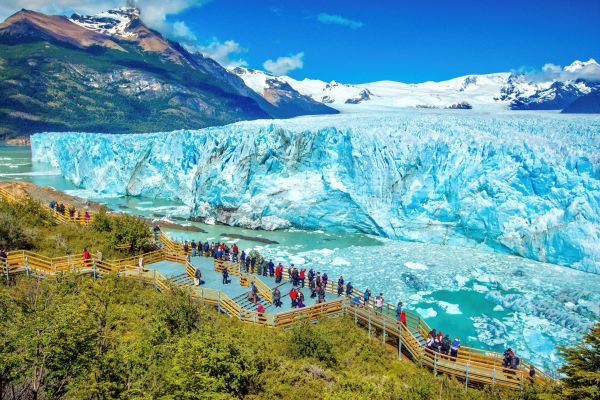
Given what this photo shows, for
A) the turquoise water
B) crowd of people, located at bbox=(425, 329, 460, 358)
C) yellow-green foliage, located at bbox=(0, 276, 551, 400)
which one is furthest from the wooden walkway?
the turquoise water

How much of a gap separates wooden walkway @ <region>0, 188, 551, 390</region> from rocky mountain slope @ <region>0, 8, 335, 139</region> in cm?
8701

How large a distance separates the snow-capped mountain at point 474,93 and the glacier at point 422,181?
65827mm

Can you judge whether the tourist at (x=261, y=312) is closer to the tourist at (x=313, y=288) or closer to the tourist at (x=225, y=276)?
the tourist at (x=313, y=288)

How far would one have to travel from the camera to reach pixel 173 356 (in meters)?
6.41

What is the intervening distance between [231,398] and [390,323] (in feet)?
19.4

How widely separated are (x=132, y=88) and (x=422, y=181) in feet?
387

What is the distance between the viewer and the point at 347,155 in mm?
23312

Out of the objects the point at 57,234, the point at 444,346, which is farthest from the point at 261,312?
the point at 57,234

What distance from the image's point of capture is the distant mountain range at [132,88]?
94750 millimetres

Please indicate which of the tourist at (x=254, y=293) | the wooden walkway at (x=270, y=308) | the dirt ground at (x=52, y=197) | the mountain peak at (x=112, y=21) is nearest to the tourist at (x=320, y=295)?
the wooden walkway at (x=270, y=308)

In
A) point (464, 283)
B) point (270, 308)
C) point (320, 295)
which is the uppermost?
point (320, 295)

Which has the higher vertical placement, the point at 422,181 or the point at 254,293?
the point at 422,181

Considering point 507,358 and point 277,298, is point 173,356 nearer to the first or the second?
point 277,298

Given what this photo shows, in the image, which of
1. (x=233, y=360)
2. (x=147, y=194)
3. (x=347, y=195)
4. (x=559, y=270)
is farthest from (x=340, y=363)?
(x=147, y=194)
